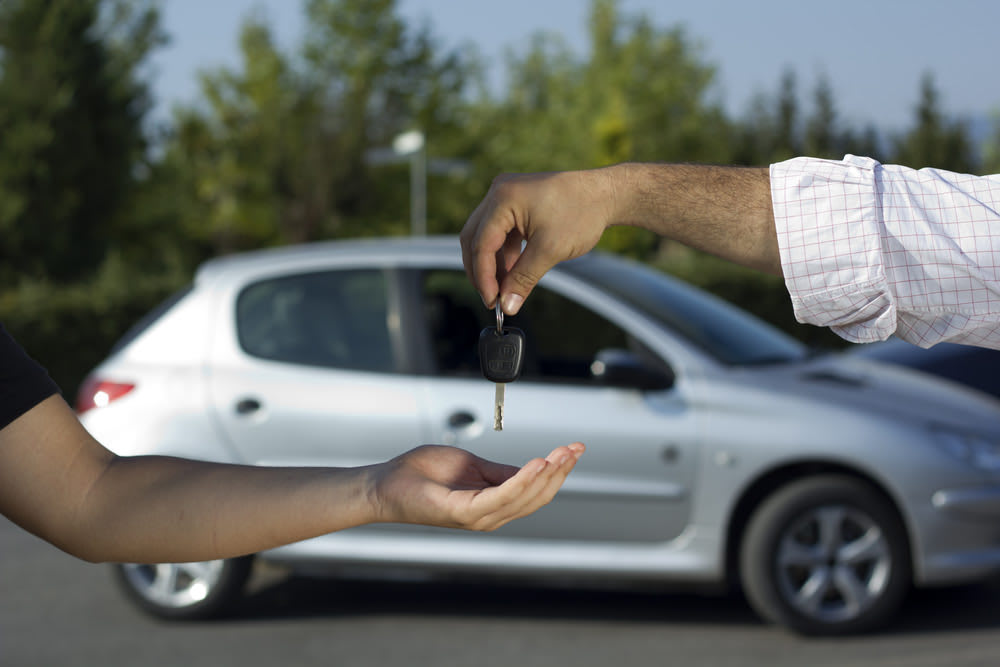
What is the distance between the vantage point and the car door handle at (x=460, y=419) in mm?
4859

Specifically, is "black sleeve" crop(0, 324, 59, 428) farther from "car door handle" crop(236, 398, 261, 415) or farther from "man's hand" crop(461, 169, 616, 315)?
"car door handle" crop(236, 398, 261, 415)

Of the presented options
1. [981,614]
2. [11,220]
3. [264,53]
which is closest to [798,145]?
[264,53]

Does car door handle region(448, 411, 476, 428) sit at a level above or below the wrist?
below

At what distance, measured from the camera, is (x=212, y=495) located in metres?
1.63

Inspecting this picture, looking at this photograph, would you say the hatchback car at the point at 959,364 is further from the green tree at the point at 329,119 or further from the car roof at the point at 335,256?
the green tree at the point at 329,119

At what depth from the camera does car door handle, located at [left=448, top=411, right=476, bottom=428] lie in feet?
15.9

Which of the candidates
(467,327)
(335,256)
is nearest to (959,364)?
(467,327)

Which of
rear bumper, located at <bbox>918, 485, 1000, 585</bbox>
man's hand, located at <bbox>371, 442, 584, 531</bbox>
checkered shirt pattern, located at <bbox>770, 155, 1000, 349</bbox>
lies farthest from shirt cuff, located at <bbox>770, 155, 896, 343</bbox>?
rear bumper, located at <bbox>918, 485, 1000, 585</bbox>

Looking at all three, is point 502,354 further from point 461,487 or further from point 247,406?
point 247,406

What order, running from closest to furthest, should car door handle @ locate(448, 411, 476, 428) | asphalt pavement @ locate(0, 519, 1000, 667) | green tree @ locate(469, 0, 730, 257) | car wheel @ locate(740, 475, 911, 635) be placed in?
asphalt pavement @ locate(0, 519, 1000, 667) → car wheel @ locate(740, 475, 911, 635) → car door handle @ locate(448, 411, 476, 428) → green tree @ locate(469, 0, 730, 257)

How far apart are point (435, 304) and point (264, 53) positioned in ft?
93.3

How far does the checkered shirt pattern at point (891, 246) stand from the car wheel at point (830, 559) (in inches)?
120

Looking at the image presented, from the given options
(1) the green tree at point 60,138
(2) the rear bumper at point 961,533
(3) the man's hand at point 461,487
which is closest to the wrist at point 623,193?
(3) the man's hand at point 461,487

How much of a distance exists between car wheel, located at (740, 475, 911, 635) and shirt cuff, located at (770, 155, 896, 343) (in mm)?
3080
